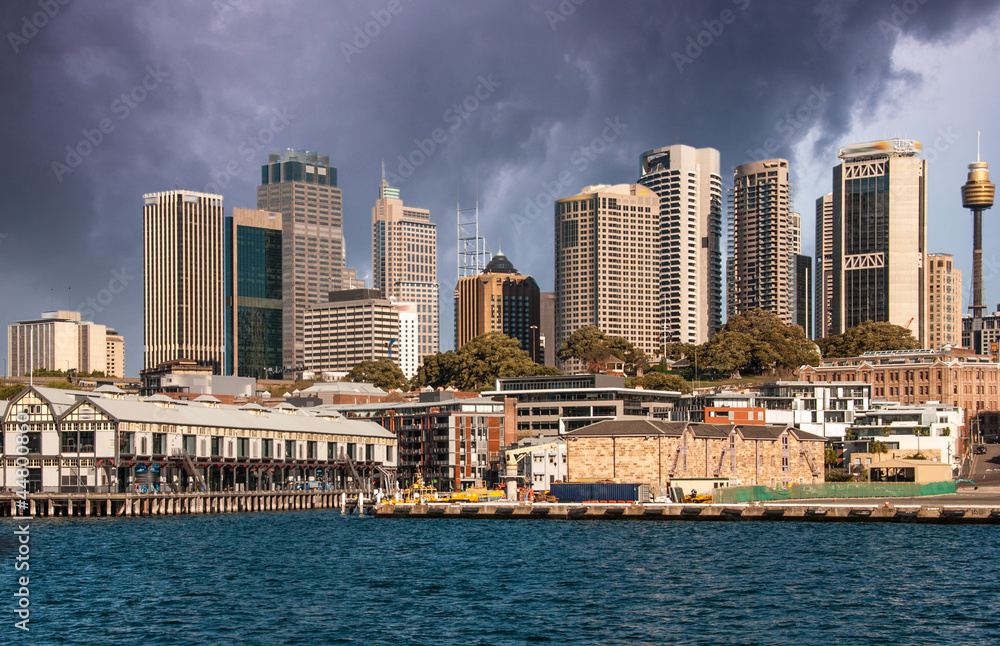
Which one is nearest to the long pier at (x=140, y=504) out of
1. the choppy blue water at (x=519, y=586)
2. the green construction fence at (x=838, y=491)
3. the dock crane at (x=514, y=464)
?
the dock crane at (x=514, y=464)

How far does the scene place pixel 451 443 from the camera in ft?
620

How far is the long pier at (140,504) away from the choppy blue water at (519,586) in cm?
2610

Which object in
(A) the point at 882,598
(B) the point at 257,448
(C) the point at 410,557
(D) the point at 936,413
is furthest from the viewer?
(D) the point at 936,413

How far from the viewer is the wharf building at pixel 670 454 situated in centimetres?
14700

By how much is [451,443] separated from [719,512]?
7903cm

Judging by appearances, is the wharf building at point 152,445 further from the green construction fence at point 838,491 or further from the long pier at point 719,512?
the green construction fence at point 838,491

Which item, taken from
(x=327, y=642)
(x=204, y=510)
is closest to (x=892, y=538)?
(x=327, y=642)

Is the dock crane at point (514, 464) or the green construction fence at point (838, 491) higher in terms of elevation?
the dock crane at point (514, 464)

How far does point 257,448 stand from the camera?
159m

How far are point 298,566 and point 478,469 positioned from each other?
10965 cm

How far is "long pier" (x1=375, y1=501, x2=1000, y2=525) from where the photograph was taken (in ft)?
359

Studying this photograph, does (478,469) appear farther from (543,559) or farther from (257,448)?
(543,559)

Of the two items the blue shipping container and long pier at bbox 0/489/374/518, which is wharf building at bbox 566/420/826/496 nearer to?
the blue shipping container

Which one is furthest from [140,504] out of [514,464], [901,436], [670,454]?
[901,436]
